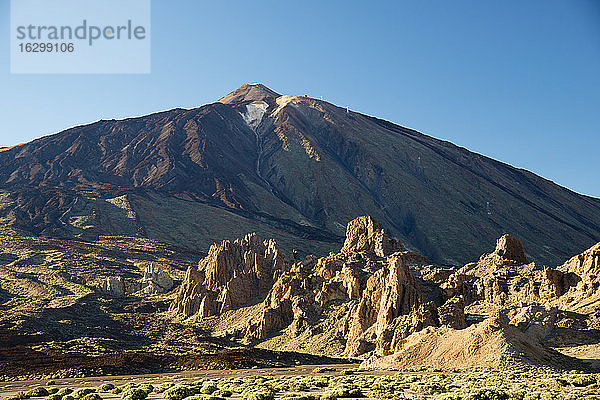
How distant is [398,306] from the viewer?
2251 inches

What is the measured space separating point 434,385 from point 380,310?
29.2 metres

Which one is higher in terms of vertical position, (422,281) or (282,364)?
(422,281)

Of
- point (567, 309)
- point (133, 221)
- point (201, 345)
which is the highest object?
point (133, 221)

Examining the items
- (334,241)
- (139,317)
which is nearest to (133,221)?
(334,241)

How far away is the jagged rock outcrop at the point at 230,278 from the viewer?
81438 mm

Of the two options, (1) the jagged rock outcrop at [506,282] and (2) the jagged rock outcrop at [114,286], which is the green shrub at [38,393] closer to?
(1) the jagged rock outcrop at [506,282]

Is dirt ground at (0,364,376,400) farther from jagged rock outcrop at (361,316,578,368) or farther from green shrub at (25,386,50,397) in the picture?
jagged rock outcrop at (361,316,578,368)

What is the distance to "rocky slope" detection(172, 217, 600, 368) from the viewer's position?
4450 cm

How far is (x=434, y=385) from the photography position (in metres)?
29.3

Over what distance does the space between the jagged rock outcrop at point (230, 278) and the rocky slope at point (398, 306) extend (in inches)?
7.9

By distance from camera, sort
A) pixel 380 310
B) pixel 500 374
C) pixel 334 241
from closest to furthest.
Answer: pixel 500 374, pixel 380 310, pixel 334 241

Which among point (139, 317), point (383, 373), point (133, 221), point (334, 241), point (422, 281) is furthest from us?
point (334, 241)

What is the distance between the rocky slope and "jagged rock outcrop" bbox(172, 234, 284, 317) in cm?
20

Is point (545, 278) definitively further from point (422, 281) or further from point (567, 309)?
point (422, 281)
